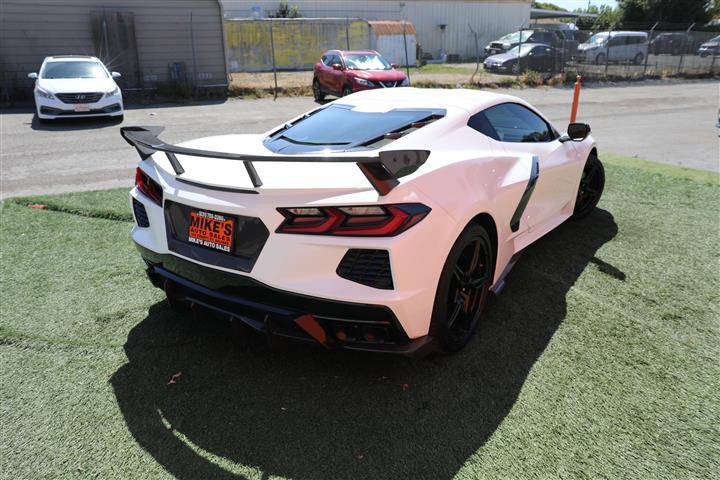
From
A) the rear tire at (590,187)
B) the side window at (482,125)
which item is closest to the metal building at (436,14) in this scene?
the rear tire at (590,187)

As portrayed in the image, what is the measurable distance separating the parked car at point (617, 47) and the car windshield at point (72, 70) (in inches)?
850

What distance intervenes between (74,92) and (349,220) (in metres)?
11.5

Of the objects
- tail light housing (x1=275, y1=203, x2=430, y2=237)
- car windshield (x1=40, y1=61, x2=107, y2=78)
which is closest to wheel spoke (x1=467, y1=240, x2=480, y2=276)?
tail light housing (x1=275, y1=203, x2=430, y2=237)

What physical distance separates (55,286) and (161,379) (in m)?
1.58

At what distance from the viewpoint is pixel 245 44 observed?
988 inches

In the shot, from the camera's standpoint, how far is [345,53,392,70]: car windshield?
49.9 ft

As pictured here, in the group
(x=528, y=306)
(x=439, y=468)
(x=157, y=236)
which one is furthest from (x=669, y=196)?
(x=157, y=236)

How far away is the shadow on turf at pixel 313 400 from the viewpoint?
227 centimetres

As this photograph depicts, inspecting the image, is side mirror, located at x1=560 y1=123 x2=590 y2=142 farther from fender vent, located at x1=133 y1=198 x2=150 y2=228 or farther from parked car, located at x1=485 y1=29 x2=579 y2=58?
parked car, located at x1=485 y1=29 x2=579 y2=58

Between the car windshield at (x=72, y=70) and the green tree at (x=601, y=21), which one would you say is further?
the green tree at (x=601, y=21)

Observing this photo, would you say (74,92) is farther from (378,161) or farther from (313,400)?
(378,161)

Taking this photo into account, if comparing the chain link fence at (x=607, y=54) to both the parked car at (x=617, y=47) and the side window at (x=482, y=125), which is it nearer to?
the parked car at (x=617, y=47)

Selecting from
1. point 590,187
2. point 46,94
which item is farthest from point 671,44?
point 46,94

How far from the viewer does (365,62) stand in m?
15.5
